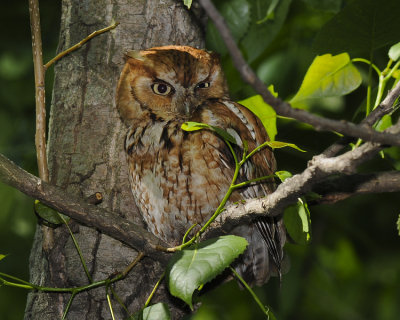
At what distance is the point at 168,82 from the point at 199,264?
989 millimetres

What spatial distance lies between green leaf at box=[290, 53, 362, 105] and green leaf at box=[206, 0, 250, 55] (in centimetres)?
46

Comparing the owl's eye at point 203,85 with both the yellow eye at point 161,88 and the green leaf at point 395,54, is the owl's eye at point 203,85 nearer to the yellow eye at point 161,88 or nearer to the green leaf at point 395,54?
the yellow eye at point 161,88

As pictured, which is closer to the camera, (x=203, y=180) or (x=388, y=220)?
(x=203, y=180)

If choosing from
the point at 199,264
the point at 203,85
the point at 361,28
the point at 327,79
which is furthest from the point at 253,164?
the point at 199,264

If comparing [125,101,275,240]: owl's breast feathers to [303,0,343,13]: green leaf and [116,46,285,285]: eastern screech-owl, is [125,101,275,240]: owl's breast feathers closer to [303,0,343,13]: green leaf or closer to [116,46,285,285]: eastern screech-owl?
[116,46,285,285]: eastern screech-owl

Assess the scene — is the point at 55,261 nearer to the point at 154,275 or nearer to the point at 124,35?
the point at 154,275

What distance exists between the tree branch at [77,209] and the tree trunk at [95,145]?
0.82 ft

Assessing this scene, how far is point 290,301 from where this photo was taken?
2.83m

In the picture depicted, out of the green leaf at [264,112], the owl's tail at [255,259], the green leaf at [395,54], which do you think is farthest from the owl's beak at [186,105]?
the green leaf at [395,54]

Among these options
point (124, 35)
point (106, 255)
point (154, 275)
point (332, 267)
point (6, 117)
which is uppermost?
point (6, 117)

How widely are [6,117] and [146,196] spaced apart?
5.20ft

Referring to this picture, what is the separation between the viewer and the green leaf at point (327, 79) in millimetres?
1584

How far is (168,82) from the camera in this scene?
200 centimetres

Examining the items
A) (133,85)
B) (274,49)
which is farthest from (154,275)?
(274,49)
